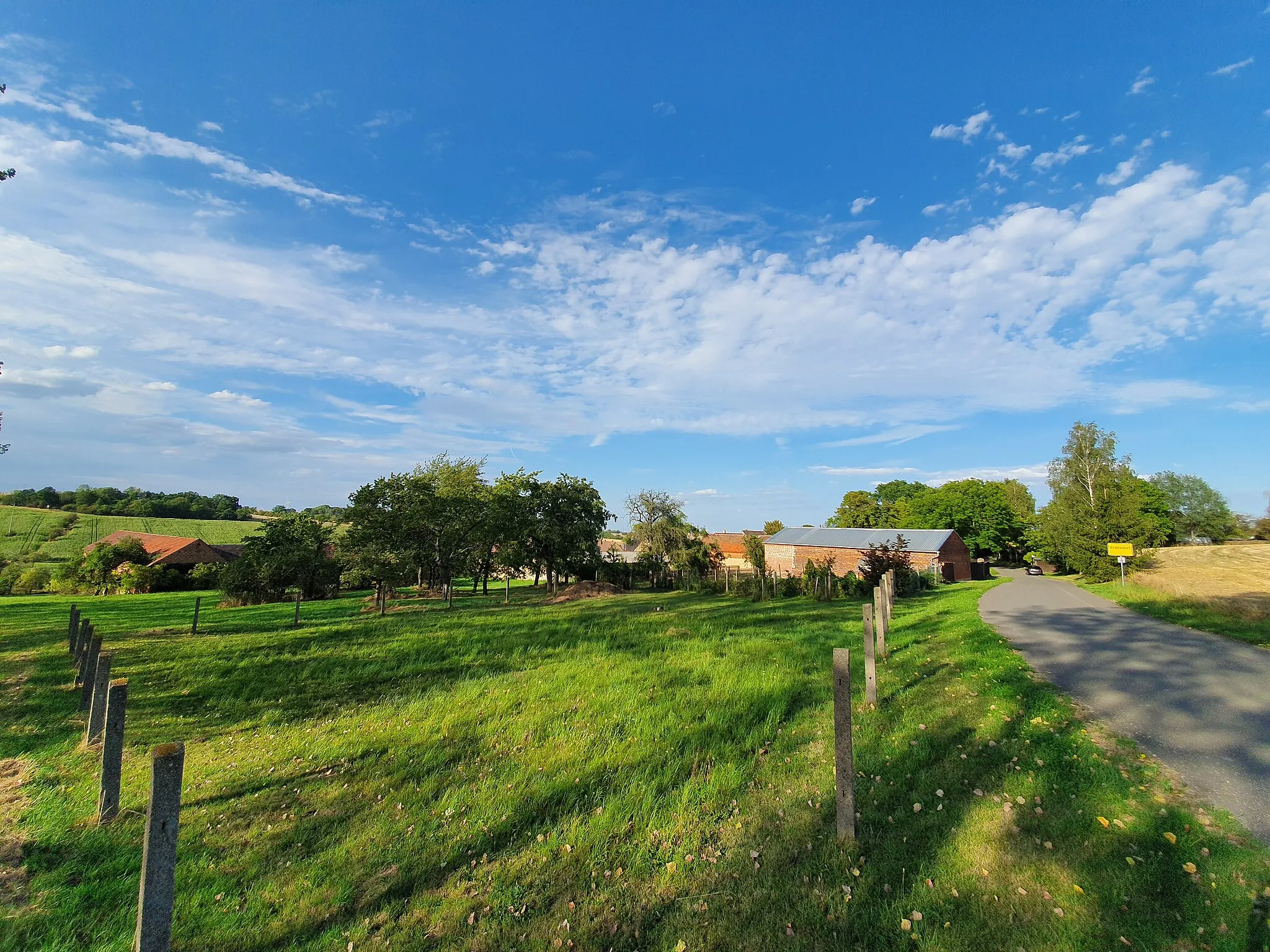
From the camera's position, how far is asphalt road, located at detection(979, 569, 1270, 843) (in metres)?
5.17

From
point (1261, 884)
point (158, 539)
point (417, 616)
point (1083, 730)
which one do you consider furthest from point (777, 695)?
point (158, 539)

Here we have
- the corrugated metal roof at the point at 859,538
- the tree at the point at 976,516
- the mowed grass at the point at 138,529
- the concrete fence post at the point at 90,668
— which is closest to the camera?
the concrete fence post at the point at 90,668

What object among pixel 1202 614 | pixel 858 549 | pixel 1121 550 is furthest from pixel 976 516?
pixel 1202 614

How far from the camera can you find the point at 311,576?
26328mm

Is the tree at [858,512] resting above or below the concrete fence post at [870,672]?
above

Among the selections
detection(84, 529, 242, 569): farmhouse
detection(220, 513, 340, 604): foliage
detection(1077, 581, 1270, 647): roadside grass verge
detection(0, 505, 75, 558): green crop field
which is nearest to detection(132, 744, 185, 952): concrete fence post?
detection(1077, 581, 1270, 647): roadside grass verge

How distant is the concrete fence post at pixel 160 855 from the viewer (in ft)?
9.34

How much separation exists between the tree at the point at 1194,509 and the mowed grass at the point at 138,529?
374 feet

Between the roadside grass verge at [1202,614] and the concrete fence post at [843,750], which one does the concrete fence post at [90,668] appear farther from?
the roadside grass verge at [1202,614]

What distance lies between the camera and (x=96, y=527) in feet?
212

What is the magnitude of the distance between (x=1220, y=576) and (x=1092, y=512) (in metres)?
8.08

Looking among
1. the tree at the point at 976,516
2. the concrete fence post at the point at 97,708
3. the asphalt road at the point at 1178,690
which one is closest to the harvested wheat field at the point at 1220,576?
the asphalt road at the point at 1178,690

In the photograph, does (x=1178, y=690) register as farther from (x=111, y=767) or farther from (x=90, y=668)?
(x=90, y=668)

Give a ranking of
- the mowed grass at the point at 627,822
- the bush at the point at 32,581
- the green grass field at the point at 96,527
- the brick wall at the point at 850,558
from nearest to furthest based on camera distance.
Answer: the mowed grass at the point at 627,822 < the bush at the point at 32,581 < the brick wall at the point at 850,558 < the green grass field at the point at 96,527
